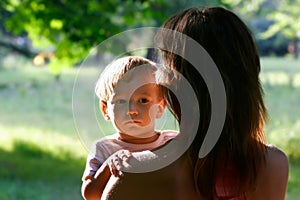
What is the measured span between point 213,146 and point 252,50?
0.14 m

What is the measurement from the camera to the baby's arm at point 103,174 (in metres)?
0.87

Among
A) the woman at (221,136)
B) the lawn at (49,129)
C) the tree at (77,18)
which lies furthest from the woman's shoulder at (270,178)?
the tree at (77,18)

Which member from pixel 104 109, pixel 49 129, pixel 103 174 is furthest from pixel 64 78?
pixel 103 174

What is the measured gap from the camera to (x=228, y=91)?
0.86 metres

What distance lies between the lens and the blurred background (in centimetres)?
400

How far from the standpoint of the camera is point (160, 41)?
882 millimetres

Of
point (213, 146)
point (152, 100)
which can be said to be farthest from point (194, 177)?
point (152, 100)

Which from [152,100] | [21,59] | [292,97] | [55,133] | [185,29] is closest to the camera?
[185,29]

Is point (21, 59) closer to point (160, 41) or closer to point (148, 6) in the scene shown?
point (148, 6)

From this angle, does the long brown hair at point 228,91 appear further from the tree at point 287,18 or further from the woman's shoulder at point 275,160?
the tree at point 287,18

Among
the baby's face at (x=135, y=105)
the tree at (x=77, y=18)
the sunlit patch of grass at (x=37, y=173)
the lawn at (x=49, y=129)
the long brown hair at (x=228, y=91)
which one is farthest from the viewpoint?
the lawn at (x=49, y=129)

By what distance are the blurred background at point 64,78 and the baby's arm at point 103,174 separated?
136mm

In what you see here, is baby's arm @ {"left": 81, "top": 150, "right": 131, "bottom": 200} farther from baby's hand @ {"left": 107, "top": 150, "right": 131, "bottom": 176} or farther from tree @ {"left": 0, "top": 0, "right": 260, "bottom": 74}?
tree @ {"left": 0, "top": 0, "right": 260, "bottom": 74}

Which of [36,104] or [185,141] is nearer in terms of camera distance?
[185,141]
